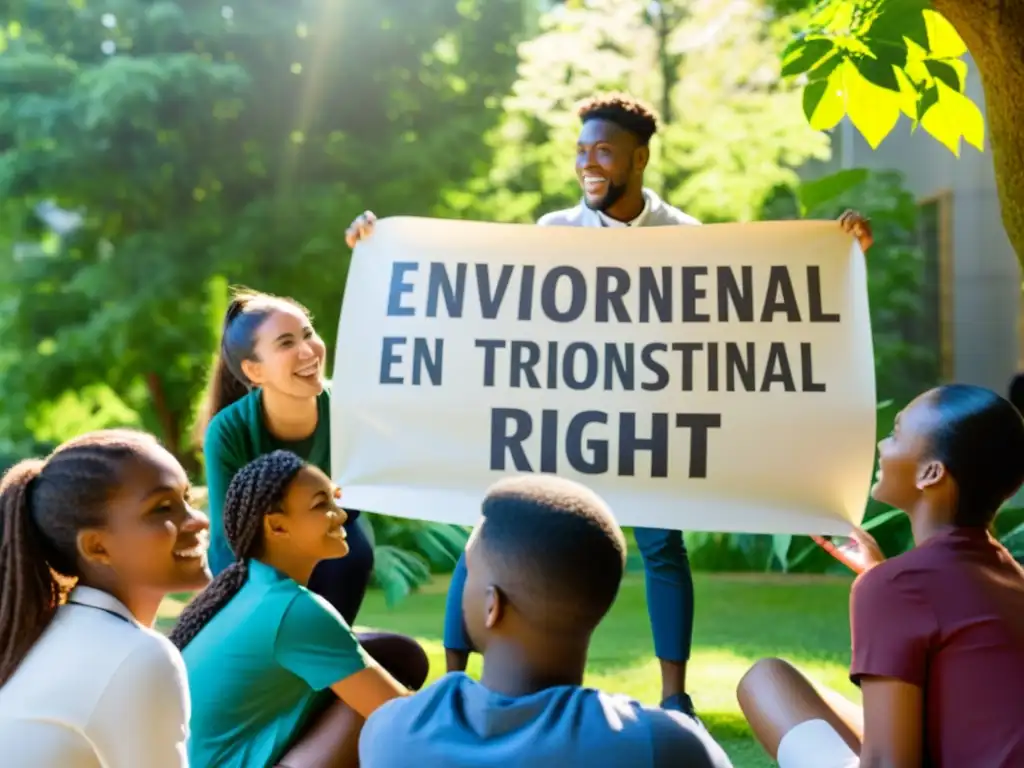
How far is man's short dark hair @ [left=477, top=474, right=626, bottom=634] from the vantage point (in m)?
1.86

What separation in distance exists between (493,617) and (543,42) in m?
14.2

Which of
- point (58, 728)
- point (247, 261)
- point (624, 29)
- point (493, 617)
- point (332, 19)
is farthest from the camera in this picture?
point (624, 29)

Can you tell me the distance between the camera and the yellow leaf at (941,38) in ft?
12.4

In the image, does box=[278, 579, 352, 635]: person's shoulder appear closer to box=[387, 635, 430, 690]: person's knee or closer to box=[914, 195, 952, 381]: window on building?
box=[387, 635, 430, 690]: person's knee

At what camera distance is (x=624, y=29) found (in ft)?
57.4

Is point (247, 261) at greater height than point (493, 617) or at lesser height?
greater

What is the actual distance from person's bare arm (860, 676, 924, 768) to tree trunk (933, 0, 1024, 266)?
1.58m

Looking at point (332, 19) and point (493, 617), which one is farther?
point (332, 19)

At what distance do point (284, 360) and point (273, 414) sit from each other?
18 cm

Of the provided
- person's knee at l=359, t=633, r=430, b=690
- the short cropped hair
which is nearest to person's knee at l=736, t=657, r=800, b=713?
the short cropped hair

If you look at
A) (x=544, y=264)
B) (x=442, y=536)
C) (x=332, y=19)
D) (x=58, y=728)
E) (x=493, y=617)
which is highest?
(x=332, y=19)

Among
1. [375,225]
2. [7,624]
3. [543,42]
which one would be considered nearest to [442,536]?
[375,225]

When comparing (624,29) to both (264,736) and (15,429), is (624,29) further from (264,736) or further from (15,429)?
(264,736)

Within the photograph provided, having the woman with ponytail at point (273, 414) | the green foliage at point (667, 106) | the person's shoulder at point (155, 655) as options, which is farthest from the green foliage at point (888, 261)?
the person's shoulder at point (155, 655)
